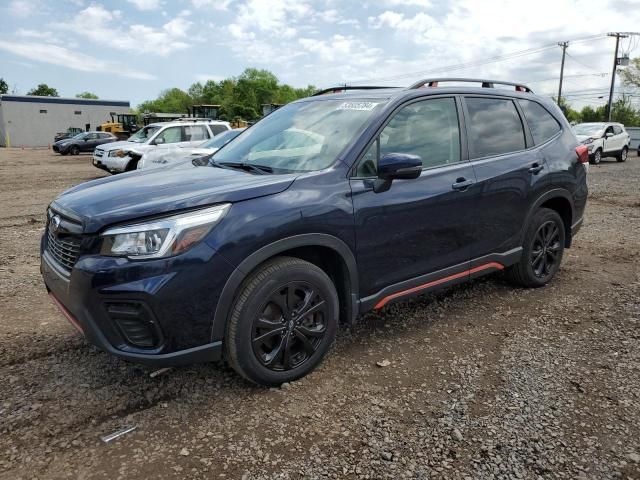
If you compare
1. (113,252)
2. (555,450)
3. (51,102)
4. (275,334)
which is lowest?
(555,450)

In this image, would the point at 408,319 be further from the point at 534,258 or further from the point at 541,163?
the point at 541,163

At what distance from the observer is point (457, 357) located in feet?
11.3

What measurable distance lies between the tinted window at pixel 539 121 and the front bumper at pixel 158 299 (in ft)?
10.9

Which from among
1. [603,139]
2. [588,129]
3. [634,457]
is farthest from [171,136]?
[603,139]

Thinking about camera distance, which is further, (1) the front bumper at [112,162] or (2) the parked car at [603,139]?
(2) the parked car at [603,139]

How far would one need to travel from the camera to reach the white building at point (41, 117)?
5612 cm

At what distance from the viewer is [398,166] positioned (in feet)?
10.1

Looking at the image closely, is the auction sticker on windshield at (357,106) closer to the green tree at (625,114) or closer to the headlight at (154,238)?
the headlight at (154,238)

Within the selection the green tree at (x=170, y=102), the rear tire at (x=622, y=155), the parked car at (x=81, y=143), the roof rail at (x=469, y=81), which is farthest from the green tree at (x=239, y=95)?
the roof rail at (x=469, y=81)

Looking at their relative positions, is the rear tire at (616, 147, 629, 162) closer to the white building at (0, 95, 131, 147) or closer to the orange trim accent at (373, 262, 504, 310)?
the orange trim accent at (373, 262, 504, 310)

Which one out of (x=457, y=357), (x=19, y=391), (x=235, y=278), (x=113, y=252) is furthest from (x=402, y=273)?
(x=19, y=391)

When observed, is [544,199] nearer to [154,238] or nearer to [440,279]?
[440,279]

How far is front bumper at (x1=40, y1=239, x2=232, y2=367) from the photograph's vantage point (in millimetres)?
2463

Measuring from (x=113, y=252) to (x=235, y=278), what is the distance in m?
0.63
